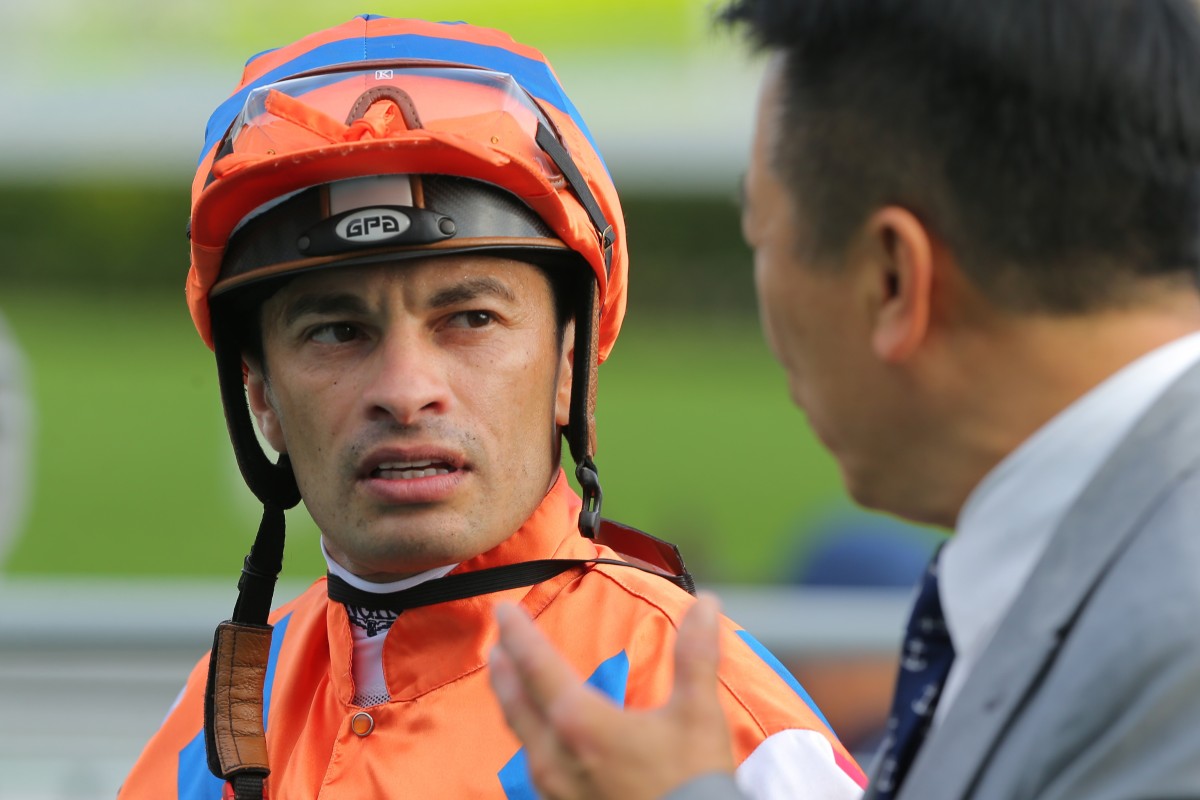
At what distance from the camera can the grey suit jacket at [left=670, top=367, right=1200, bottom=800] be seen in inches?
47.7

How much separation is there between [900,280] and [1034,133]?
0.61 ft

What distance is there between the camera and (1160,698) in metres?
1.21

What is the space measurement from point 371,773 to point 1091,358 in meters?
1.29

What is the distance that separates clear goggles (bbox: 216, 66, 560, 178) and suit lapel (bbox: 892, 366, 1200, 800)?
50.7 inches

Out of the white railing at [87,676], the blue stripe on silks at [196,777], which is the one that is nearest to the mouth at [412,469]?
the blue stripe on silks at [196,777]

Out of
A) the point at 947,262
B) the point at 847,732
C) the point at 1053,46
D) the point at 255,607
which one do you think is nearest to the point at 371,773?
the point at 255,607

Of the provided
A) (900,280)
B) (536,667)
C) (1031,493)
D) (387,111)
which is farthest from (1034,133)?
(387,111)

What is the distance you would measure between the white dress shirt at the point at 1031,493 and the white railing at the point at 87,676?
8.66 feet

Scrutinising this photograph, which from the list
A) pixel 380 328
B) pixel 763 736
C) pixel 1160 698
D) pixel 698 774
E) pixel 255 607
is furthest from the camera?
pixel 255 607

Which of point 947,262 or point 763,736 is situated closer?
point 947,262

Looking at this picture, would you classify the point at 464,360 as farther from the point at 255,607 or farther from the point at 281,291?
the point at 255,607

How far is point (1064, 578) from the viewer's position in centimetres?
132

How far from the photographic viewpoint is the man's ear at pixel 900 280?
141cm

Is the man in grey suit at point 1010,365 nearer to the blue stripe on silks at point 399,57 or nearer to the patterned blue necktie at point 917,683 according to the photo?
the patterned blue necktie at point 917,683
